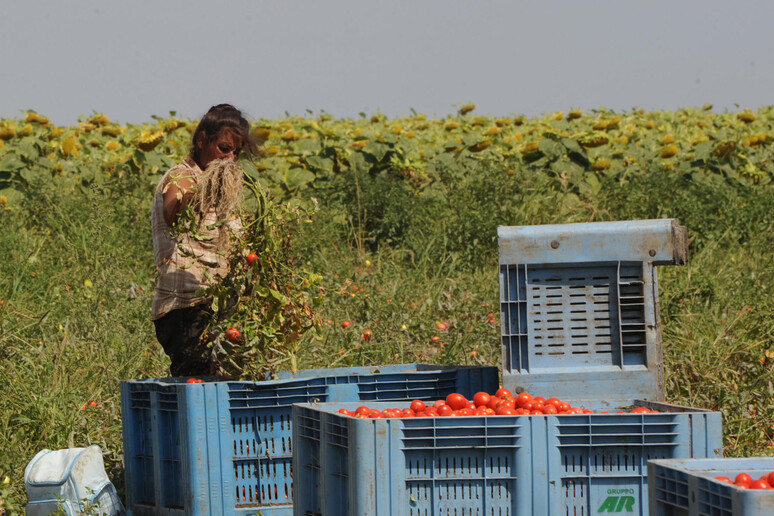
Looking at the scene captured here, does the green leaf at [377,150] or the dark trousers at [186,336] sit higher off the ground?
the green leaf at [377,150]

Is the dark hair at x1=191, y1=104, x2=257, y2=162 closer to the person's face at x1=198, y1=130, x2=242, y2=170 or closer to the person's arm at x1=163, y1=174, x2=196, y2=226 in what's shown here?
the person's face at x1=198, y1=130, x2=242, y2=170

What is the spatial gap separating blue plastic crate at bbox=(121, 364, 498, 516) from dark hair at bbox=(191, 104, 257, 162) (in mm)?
1101

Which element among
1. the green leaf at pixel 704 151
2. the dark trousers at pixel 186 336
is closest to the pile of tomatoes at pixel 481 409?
the dark trousers at pixel 186 336

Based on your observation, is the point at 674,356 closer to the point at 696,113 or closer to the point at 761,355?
the point at 761,355

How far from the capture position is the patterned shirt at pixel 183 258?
4293 mm

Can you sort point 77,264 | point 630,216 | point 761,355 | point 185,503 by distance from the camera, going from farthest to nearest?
point 630,216 → point 77,264 → point 761,355 → point 185,503

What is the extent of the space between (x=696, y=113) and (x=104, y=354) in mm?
13767

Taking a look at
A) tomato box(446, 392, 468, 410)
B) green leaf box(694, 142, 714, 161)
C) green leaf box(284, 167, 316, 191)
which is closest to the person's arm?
tomato box(446, 392, 468, 410)

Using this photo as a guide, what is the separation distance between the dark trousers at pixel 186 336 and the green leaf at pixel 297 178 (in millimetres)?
5559

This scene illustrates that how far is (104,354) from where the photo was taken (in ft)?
19.3

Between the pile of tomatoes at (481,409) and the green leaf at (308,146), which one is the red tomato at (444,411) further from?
the green leaf at (308,146)

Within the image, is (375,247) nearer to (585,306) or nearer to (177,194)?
(177,194)

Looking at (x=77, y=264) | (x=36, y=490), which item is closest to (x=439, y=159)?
(x=77, y=264)

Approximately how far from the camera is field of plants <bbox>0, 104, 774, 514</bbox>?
209 inches
